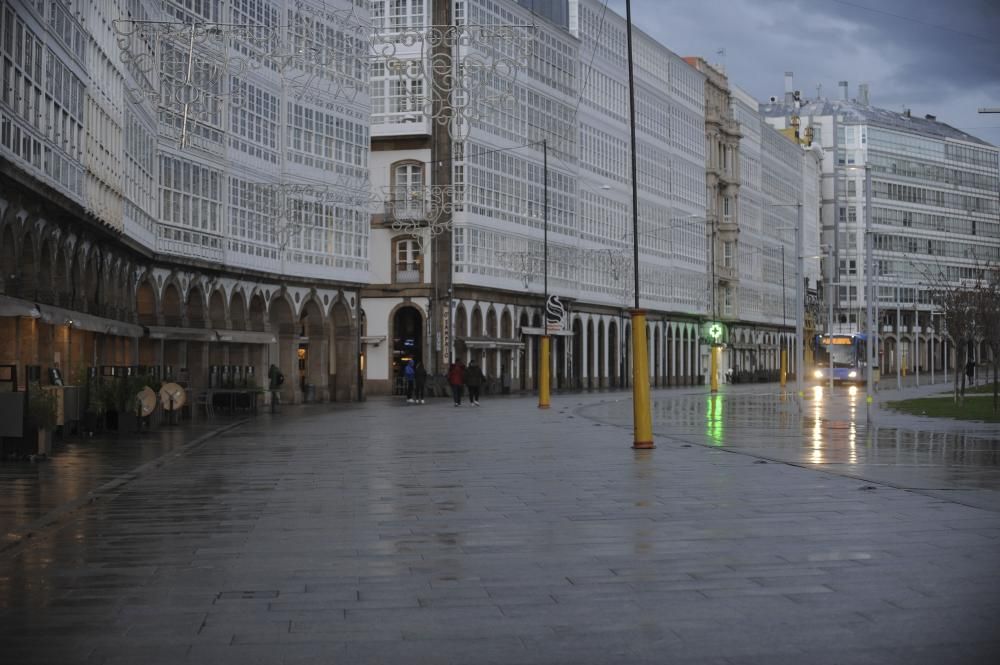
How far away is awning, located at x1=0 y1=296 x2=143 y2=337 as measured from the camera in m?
30.1

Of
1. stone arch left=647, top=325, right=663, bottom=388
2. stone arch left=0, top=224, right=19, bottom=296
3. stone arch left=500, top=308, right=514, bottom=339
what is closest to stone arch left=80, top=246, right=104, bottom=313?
stone arch left=0, top=224, right=19, bottom=296

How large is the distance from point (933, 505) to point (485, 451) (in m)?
12.6

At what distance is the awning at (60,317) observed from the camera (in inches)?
1185

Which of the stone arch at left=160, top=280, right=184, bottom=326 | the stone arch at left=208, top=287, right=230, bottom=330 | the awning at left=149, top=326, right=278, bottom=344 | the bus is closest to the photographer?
the awning at left=149, top=326, right=278, bottom=344

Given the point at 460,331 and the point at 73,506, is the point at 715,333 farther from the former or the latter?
the point at 73,506

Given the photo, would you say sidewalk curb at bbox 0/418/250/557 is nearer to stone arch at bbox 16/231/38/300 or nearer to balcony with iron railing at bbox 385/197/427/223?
stone arch at bbox 16/231/38/300

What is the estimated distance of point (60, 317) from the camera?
35.6m

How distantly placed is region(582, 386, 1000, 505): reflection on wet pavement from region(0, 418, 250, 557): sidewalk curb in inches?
369

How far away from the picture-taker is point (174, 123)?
56.5 m

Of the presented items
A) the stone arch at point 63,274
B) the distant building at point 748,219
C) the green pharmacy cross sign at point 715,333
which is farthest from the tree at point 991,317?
the distant building at point 748,219

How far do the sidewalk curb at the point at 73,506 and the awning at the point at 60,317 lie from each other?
3.73 m

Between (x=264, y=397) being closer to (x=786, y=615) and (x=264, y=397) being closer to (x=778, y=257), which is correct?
(x=786, y=615)

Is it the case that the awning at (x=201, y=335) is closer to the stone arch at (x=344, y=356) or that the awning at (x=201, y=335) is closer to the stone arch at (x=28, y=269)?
the stone arch at (x=28, y=269)

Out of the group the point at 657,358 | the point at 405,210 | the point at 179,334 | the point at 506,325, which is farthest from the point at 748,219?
the point at 179,334
